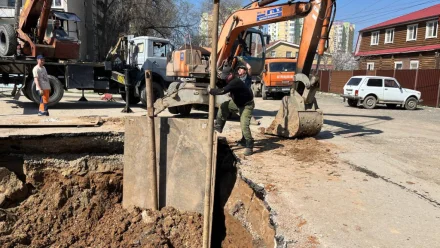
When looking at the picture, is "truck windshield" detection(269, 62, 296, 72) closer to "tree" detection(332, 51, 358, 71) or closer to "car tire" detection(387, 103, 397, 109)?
"car tire" detection(387, 103, 397, 109)

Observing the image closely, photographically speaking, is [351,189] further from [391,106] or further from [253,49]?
[391,106]

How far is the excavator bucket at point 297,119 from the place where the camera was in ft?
23.8

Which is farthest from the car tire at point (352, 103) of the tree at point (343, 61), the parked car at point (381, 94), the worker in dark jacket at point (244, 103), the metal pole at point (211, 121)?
the tree at point (343, 61)

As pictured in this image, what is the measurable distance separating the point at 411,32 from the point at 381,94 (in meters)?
14.8

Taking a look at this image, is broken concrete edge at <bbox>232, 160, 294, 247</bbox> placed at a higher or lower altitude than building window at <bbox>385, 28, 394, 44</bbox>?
lower

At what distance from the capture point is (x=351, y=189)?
4672mm

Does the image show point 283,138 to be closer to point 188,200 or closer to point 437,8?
point 188,200

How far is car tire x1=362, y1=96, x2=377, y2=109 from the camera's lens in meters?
17.3

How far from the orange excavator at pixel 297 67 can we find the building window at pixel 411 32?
82.6ft

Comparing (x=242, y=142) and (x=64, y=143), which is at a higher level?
(x=242, y=142)

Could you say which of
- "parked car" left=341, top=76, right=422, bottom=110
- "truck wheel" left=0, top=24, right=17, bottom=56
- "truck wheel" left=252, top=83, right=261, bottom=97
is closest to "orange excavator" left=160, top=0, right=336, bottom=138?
"truck wheel" left=0, top=24, right=17, bottom=56

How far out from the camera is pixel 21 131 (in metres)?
6.75

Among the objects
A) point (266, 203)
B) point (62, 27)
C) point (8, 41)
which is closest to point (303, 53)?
point (266, 203)

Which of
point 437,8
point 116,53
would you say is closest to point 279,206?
point 116,53
